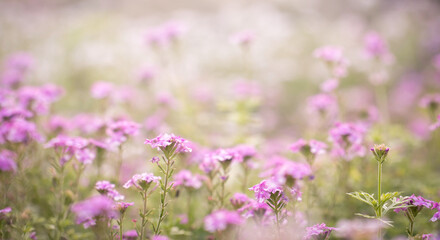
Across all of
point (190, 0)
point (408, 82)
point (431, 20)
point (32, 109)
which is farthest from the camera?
point (190, 0)

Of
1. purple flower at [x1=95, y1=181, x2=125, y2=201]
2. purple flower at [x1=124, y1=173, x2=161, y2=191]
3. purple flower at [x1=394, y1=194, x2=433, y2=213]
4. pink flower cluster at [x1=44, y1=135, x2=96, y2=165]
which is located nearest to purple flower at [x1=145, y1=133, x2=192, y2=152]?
purple flower at [x1=124, y1=173, x2=161, y2=191]

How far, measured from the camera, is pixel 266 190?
184cm

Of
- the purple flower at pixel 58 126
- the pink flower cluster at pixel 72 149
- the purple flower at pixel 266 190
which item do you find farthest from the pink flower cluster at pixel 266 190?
the purple flower at pixel 58 126

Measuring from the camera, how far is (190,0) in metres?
12.5

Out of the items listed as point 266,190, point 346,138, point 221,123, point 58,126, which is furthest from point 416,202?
point 58,126

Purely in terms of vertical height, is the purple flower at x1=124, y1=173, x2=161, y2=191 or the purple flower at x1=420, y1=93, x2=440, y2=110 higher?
the purple flower at x1=420, y1=93, x2=440, y2=110

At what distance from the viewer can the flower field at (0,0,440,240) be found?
215 cm

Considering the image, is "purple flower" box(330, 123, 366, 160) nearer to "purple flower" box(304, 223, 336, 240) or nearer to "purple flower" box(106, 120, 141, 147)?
"purple flower" box(304, 223, 336, 240)

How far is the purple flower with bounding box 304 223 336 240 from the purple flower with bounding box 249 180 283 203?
27 cm

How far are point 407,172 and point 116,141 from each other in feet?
9.22

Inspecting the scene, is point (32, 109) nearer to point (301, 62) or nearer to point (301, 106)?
point (301, 106)

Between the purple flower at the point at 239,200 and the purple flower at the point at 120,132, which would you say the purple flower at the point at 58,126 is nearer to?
the purple flower at the point at 120,132

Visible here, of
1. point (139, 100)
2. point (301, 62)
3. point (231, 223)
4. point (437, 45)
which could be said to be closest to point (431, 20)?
point (437, 45)

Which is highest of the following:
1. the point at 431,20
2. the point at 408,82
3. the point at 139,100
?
the point at 431,20
